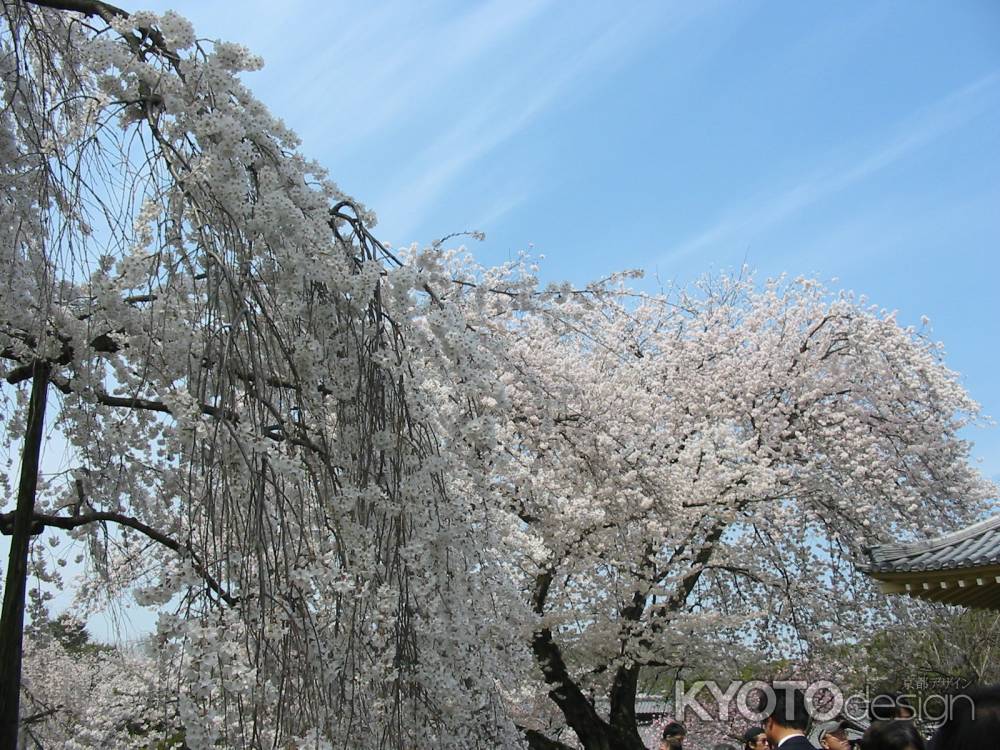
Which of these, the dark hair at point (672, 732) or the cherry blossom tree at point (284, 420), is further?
the dark hair at point (672, 732)

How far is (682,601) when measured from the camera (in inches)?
346

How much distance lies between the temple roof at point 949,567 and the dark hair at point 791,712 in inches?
96.6

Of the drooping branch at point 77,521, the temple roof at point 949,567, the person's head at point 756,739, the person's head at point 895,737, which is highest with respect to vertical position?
the drooping branch at point 77,521

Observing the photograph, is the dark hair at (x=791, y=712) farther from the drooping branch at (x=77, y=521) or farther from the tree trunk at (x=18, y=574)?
the tree trunk at (x=18, y=574)

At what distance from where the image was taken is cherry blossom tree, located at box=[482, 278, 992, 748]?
25.6 feet

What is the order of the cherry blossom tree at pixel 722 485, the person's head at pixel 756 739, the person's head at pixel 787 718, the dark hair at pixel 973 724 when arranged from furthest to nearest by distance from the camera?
1. the cherry blossom tree at pixel 722 485
2. the person's head at pixel 756 739
3. the person's head at pixel 787 718
4. the dark hair at pixel 973 724

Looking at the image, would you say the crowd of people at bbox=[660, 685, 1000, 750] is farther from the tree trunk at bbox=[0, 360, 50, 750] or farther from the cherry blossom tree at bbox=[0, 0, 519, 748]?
the tree trunk at bbox=[0, 360, 50, 750]

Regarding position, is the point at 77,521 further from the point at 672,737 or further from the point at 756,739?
the point at 756,739

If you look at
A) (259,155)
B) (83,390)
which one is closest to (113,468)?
(83,390)

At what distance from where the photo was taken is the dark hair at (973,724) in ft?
3.82

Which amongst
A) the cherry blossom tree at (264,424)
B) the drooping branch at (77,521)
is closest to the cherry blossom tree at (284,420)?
the cherry blossom tree at (264,424)

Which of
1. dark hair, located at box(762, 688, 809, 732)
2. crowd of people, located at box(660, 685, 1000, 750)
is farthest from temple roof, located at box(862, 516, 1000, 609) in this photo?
dark hair, located at box(762, 688, 809, 732)

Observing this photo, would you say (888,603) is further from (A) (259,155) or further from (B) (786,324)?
(A) (259,155)

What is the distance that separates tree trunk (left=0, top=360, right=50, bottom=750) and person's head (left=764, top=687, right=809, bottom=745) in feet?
9.81
